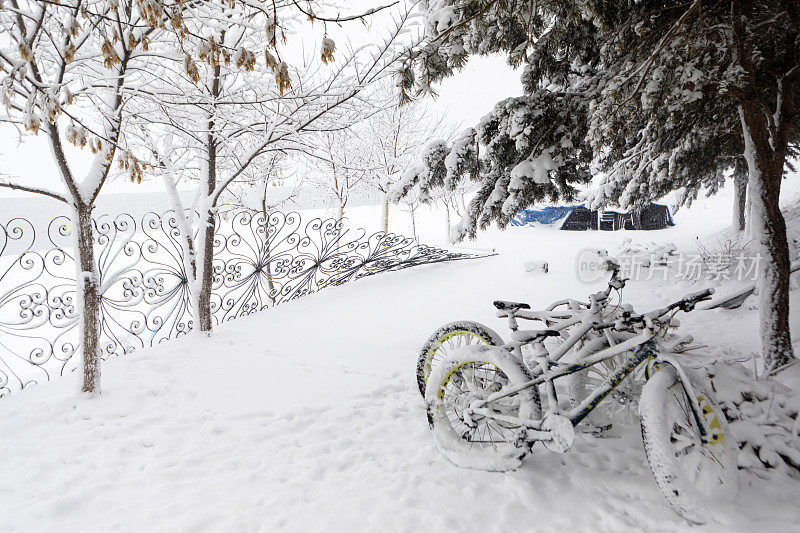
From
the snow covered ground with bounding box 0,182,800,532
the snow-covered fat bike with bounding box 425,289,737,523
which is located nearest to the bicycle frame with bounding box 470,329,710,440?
the snow-covered fat bike with bounding box 425,289,737,523

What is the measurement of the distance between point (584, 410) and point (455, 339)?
1262 millimetres

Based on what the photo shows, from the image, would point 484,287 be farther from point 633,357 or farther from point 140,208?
point 140,208

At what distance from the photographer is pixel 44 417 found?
328cm

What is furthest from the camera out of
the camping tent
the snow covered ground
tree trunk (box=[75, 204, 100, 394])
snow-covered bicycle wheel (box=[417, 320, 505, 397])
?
the camping tent

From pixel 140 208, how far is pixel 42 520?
293 inches

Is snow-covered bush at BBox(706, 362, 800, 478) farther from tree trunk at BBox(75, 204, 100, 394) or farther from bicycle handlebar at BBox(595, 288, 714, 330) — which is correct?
tree trunk at BBox(75, 204, 100, 394)

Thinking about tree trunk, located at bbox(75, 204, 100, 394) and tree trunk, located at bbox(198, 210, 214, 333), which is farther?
tree trunk, located at bbox(198, 210, 214, 333)

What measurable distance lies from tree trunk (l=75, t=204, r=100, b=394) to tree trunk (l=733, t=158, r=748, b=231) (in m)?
12.7

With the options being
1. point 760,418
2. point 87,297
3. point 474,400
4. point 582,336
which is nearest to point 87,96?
point 87,297

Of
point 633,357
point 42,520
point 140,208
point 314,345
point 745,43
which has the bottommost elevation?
point 42,520

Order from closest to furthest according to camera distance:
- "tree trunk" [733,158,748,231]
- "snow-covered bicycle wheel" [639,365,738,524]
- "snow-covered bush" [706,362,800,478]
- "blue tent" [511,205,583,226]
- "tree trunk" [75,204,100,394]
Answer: "snow-covered bicycle wheel" [639,365,738,524] < "snow-covered bush" [706,362,800,478] < "tree trunk" [75,204,100,394] < "tree trunk" [733,158,748,231] < "blue tent" [511,205,583,226]

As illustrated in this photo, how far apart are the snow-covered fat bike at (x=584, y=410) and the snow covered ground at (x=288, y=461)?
0.18 meters

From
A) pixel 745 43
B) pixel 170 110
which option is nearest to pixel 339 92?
pixel 170 110

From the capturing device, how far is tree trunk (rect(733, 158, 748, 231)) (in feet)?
32.9
